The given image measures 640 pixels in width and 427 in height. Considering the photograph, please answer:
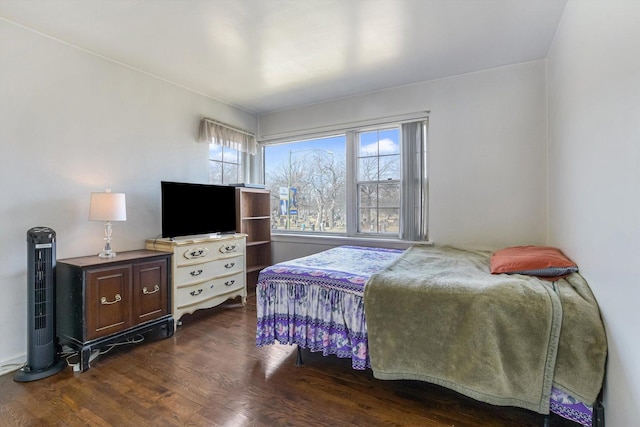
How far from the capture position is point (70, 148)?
2617 mm

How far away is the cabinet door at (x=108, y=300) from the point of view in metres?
2.31

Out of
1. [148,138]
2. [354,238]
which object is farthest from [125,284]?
[354,238]

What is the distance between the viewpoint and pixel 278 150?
470 centimetres

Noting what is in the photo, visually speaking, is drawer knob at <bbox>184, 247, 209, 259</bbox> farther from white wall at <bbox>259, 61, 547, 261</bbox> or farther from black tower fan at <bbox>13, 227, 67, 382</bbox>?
white wall at <bbox>259, 61, 547, 261</bbox>

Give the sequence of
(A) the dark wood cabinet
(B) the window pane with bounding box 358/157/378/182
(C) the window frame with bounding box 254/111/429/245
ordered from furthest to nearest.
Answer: (B) the window pane with bounding box 358/157/378/182 → (C) the window frame with bounding box 254/111/429/245 → (A) the dark wood cabinet

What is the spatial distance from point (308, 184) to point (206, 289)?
2.05 metres

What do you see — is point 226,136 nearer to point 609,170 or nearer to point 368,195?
point 368,195

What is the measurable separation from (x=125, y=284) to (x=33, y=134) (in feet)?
4.59

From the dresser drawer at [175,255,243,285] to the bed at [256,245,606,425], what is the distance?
1.12m


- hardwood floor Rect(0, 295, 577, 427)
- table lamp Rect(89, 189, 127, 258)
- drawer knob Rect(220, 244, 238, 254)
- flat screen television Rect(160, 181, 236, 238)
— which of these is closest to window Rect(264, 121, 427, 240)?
flat screen television Rect(160, 181, 236, 238)

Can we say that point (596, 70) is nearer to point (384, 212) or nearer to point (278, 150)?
point (384, 212)

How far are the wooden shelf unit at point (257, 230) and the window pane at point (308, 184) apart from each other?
0.31 metres

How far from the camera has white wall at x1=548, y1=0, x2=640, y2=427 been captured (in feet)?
3.76

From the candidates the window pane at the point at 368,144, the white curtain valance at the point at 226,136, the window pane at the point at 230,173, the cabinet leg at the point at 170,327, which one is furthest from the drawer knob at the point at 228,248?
the window pane at the point at 368,144
